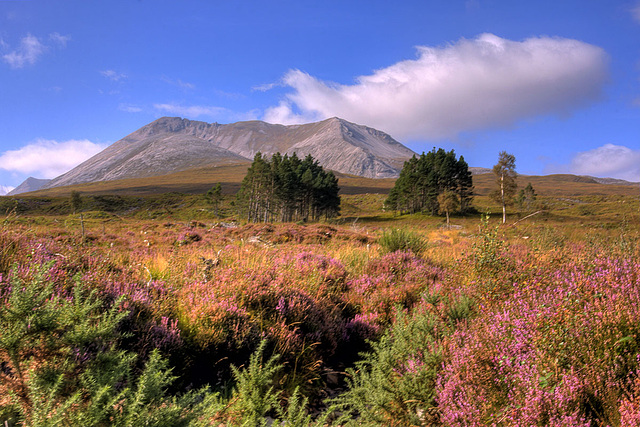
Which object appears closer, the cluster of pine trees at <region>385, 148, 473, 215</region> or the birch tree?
the birch tree

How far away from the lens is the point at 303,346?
11.3 ft

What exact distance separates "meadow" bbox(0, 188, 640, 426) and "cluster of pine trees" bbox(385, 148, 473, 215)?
58822mm

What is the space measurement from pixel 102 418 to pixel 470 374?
97.1 inches

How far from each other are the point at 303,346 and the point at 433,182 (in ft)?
211

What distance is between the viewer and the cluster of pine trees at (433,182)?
62.4 meters

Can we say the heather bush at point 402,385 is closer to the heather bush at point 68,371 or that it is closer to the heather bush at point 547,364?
the heather bush at point 547,364

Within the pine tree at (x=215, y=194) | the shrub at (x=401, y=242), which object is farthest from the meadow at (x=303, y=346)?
the pine tree at (x=215, y=194)

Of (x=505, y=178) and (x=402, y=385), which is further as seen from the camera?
(x=505, y=178)

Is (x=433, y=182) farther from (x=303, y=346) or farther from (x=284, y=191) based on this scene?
(x=303, y=346)

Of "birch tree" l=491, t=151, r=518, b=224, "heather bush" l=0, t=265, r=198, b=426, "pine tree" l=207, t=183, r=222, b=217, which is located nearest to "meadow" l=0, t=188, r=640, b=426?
"heather bush" l=0, t=265, r=198, b=426

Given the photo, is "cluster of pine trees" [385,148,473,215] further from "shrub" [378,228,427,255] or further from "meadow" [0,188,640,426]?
"meadow" [0,188,640,426]

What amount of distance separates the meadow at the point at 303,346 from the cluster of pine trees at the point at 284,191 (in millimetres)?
51116

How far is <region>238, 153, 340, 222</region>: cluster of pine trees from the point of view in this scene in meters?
55.6

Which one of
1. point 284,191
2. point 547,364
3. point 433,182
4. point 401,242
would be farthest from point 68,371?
point 433,182
